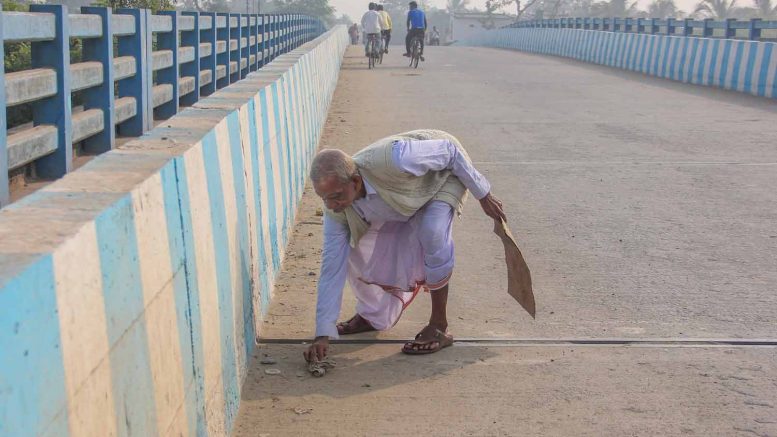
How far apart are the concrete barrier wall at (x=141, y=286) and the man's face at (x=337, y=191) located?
39 cm

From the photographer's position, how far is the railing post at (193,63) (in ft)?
41.2

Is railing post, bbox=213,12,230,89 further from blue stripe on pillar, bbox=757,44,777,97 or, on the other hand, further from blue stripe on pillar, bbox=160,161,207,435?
blue stripe on pillar, bbox=160,161,207,435

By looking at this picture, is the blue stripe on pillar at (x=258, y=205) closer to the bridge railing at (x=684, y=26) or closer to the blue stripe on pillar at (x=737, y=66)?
the blue stripe on pillar at (x=737, y=66)

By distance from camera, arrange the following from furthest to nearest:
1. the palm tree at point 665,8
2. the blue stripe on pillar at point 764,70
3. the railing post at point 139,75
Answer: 1. the palm tree at point 665,8
2. the blue stripe on pillar at point 764,70
3. the railing post at point 139,75

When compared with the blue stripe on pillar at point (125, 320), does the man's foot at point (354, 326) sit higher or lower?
lower

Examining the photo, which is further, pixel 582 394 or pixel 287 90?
pixel 287 90

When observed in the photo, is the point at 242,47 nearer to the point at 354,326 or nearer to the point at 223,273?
the point at 354,326

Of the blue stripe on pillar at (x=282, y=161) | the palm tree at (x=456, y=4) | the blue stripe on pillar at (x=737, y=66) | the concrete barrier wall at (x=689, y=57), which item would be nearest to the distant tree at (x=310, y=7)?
the palm tree at (x=456, y=4)

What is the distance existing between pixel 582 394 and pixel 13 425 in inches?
118

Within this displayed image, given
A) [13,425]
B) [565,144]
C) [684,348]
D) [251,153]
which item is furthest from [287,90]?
[13,425]

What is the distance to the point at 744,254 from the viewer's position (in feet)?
23.4

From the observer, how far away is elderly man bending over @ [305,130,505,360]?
4.80 m

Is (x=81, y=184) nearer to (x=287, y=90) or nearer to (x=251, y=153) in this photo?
(x=251, y=153)

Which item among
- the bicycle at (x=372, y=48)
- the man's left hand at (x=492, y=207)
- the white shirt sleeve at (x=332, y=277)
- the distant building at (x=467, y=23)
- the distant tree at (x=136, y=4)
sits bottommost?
the distant building at (x=467, y=23)
